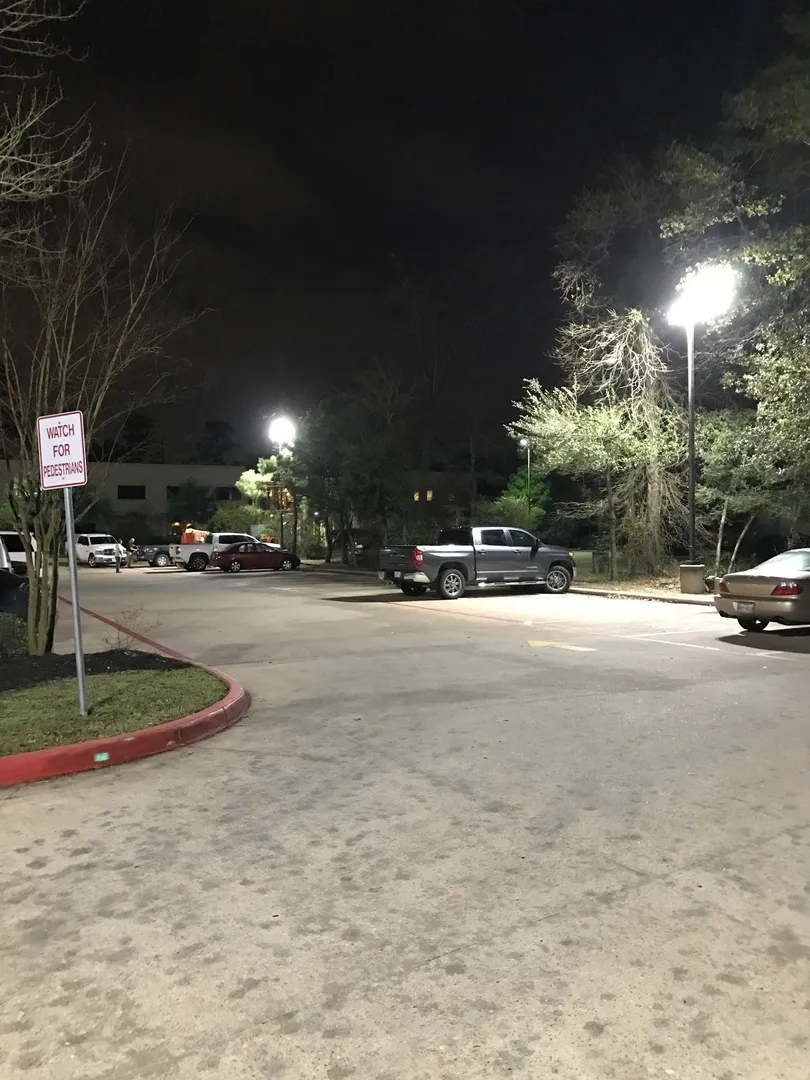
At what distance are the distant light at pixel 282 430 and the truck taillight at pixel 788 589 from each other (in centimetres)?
2459

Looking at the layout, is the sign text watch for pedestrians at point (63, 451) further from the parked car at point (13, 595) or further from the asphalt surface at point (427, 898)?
the parked car at point (13, 595)

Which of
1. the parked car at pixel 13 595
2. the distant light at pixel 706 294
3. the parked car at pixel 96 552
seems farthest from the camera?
the parked car at pixel 96 552

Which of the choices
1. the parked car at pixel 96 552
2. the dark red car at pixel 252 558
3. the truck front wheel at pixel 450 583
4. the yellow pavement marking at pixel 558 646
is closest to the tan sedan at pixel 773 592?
the yellow pavement marking at pixel 558 646

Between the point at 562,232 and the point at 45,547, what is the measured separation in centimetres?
2107

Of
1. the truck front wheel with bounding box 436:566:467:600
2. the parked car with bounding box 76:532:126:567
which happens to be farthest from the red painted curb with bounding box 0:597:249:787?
the parked car with bounding box 76:532:126:567

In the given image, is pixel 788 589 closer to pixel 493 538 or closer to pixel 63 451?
pixel 493 538

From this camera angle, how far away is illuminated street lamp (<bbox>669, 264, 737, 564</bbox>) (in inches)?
808

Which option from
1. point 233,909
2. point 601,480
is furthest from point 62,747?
point 601,480

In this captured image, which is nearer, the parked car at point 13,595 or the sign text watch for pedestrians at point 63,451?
the sign text watch for pedestrians at point 63,451

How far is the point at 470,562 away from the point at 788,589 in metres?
9.57

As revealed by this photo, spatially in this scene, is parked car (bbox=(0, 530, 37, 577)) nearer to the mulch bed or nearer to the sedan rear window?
the mulch bed

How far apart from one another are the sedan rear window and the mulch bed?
935 centimetres

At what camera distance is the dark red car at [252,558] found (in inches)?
1468

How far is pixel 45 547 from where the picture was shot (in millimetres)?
10367
